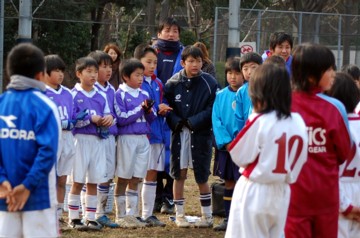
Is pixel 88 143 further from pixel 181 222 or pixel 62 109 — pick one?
pixel 181 222

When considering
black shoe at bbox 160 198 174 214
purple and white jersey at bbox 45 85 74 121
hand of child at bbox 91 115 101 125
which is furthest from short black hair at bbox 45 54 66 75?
black shoe at bbox 160 198 174 214

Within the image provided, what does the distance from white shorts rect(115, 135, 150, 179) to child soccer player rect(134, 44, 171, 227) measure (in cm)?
35

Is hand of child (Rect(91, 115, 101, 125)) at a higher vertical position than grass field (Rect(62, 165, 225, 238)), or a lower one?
higher

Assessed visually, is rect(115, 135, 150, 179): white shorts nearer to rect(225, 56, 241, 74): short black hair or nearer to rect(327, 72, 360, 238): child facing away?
rect(225, 56, 241, 74): short black hair

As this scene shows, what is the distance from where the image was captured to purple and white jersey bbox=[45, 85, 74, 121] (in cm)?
880

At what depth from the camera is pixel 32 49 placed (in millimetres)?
5766

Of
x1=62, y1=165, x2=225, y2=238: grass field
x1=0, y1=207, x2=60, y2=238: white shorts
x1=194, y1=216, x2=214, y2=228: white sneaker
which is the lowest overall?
x1=62, y1=165, x2=225, y2=238: grass field

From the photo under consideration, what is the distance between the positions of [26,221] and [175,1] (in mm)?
39090

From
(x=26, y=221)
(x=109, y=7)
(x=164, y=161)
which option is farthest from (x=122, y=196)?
(x=109, y=7)

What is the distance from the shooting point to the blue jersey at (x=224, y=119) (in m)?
9.02

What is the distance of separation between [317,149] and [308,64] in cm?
59

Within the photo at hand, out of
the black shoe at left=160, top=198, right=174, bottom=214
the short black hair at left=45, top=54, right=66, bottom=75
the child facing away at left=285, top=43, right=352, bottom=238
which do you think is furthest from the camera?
the black shoe at left=160, top=198, right=174, bottom=214

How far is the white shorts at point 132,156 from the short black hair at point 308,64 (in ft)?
12.1

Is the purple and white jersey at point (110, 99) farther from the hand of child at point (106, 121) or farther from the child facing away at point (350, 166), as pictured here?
the child facing away at point (350, 166)
